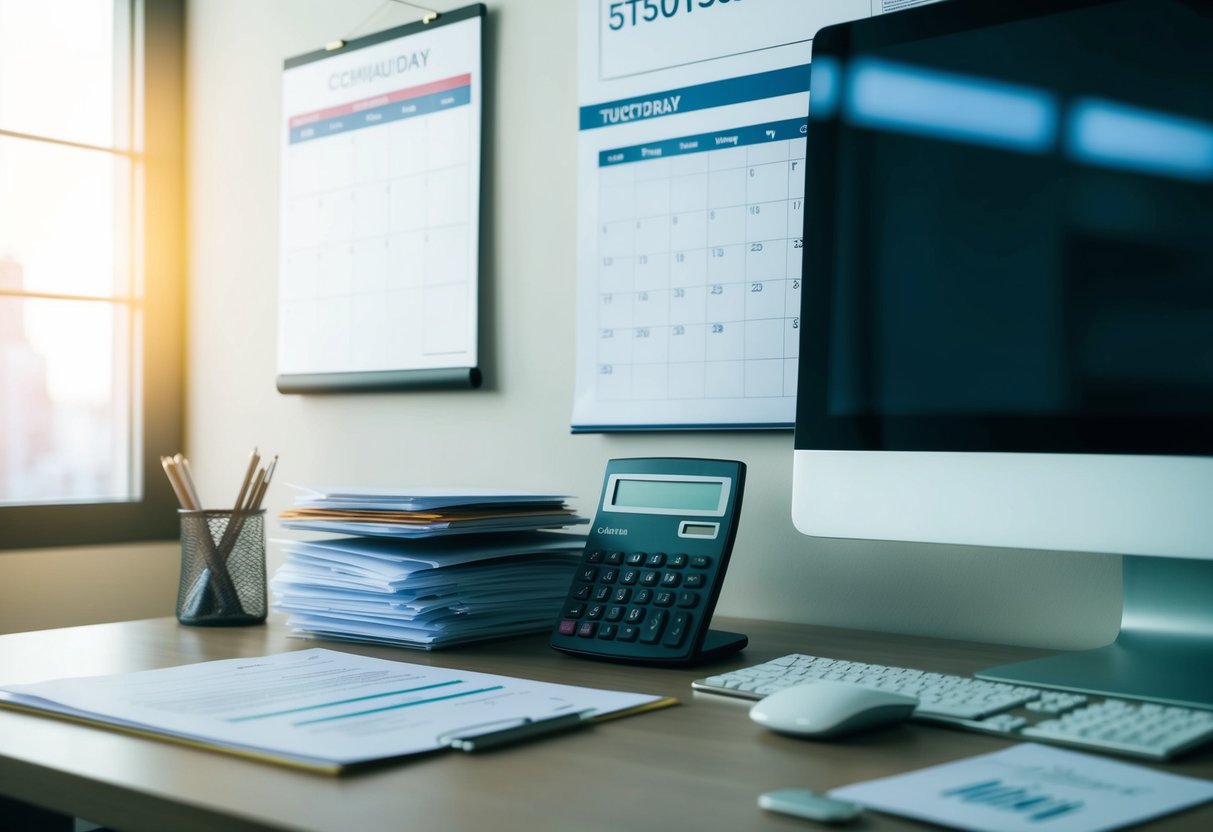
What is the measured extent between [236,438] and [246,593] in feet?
1.99

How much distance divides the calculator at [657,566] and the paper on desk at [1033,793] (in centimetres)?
37

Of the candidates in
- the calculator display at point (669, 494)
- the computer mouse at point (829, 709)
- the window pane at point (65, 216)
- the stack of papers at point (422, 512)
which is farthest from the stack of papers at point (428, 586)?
the window pane at point (65, 216)

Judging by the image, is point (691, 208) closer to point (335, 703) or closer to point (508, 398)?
point (508, 398)

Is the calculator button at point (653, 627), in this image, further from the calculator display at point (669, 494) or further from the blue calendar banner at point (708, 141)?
the blue calendar banner at point (708, 141)

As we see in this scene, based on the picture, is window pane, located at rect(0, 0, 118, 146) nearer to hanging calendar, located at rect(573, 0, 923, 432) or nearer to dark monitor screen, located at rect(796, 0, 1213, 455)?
hanging calendar, located at rect(573, 0, 923, 432)

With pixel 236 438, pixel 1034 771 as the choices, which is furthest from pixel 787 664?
pixel 236 438

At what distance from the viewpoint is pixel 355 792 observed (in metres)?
0.64

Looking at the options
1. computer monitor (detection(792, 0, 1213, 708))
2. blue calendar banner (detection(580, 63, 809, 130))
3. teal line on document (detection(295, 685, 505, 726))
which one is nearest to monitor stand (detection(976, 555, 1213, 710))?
computer monitor (detection(792, 0, 1213, 708))

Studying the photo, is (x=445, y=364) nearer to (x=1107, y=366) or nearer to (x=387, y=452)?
(x=387, y=452)

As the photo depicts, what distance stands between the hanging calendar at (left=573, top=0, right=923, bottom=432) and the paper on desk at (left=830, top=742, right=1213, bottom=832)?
627mm

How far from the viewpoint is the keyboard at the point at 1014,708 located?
0.70 metres

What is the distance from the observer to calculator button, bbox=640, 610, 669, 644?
3.37 feet

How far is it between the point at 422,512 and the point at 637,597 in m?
0.24

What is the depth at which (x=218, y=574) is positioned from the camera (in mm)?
1324
